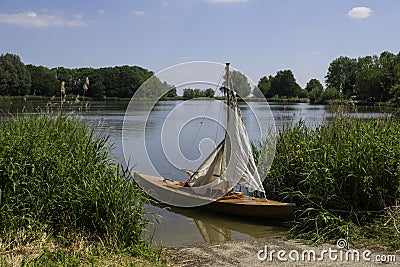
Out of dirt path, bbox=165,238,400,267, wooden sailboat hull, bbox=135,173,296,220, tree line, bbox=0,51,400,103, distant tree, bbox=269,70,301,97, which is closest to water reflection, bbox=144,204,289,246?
wooden sailboat hull, bbox=135,173,296,220

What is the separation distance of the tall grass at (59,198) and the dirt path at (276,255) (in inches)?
30.5

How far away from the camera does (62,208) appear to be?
5539 mm

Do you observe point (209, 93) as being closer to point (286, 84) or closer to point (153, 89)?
point (153, 89)

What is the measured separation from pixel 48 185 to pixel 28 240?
0.74m

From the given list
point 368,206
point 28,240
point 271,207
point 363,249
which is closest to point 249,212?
point 271,207

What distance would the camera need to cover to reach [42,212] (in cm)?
544

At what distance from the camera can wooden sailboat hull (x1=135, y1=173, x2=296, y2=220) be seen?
26.6 feet

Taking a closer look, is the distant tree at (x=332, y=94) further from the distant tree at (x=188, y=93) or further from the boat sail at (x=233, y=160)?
the distant tree at (x=188, y=93)

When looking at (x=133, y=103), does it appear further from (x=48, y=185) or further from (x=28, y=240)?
(x=28, y=240)

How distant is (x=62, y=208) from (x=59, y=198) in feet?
0.45

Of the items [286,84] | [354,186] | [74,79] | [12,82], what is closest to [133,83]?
[12,82]

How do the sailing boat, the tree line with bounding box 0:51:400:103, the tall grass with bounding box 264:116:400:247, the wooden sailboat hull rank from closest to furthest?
1. the tall grass with bounding box 264:116:400:247
2. the wooden sailboat hull
3. the sailing boat
4. the tree line with bounding box 0:51:400:103

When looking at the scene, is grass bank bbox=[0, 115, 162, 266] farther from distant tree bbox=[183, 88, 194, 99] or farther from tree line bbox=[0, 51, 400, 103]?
tree line bbox=[0, 51, 400, 103]

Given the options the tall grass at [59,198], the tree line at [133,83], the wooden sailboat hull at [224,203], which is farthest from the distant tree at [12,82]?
the tall grass at [59,198]
